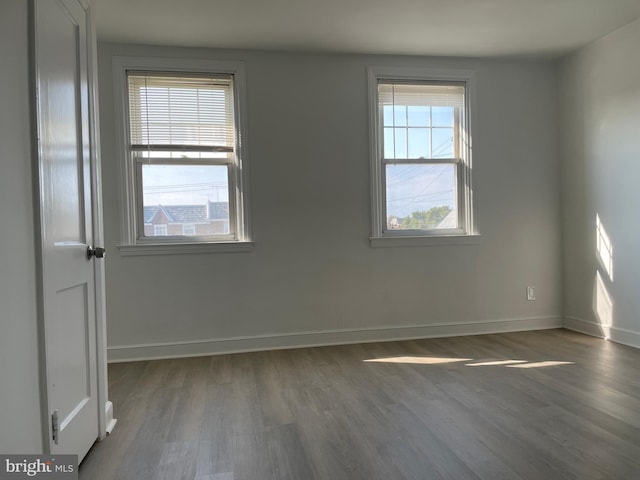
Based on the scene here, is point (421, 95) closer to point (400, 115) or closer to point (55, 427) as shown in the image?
point (400, 115)

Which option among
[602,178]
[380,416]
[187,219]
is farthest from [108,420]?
[602,178]

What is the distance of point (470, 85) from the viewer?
12.6 feet

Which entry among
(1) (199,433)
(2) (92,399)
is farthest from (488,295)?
(2) (92,399)

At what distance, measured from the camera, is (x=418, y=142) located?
3.84m

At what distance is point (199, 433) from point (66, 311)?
2.94 ft

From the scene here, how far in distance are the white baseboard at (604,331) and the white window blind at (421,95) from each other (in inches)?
92.3

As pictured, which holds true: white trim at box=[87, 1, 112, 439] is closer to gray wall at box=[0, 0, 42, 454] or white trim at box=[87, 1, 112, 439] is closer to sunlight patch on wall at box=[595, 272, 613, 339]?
gray wall at box=[0, 0, 42, 454]

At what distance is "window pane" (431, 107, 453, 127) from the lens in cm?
387

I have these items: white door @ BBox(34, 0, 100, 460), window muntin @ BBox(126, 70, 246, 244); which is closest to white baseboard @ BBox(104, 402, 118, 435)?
white door @ BBox(34, 0, 100, 460)

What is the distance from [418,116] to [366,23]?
105cm

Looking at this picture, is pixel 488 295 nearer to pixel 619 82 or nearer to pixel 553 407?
pixel 553 407

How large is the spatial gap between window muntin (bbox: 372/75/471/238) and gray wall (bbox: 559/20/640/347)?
1.01 m

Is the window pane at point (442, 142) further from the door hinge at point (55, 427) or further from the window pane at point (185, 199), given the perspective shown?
the door hinge at point (55, 427)

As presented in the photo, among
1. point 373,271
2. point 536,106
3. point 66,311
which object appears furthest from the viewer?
point 536,106
